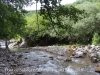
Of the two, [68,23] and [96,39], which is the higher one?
[68,23]

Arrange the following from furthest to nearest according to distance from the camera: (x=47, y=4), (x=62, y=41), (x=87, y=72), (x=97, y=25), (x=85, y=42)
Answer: (x=62, y=41) < (x=85, y=42) < (x=97, y=25) < (x=87, y=72) < (x=47, y=4)

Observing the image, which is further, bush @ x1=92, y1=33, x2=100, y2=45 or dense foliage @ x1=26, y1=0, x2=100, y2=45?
bush @ x1=92, y1=33, x2=100, y2=45

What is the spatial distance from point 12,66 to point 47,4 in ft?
22.4

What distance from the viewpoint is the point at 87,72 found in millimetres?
9484

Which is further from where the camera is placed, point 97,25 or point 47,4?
point 97,25

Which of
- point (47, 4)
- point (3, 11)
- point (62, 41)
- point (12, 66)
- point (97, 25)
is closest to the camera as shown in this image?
point (47, 4)

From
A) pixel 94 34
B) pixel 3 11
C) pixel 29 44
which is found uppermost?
pixel 3 11

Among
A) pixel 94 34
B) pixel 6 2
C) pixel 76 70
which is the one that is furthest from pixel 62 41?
pixel 6 2

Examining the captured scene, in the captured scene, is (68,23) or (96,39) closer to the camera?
(68,23)

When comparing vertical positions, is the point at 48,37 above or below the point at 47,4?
below

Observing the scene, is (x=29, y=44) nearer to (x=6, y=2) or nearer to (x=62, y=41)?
(x=62, y=41)

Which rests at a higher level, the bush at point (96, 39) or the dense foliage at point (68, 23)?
the dense foliage at point (68, 23)

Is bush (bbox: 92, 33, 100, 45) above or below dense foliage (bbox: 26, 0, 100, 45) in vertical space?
below

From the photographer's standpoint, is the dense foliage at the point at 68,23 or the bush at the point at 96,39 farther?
the bush at the point at 96,39
